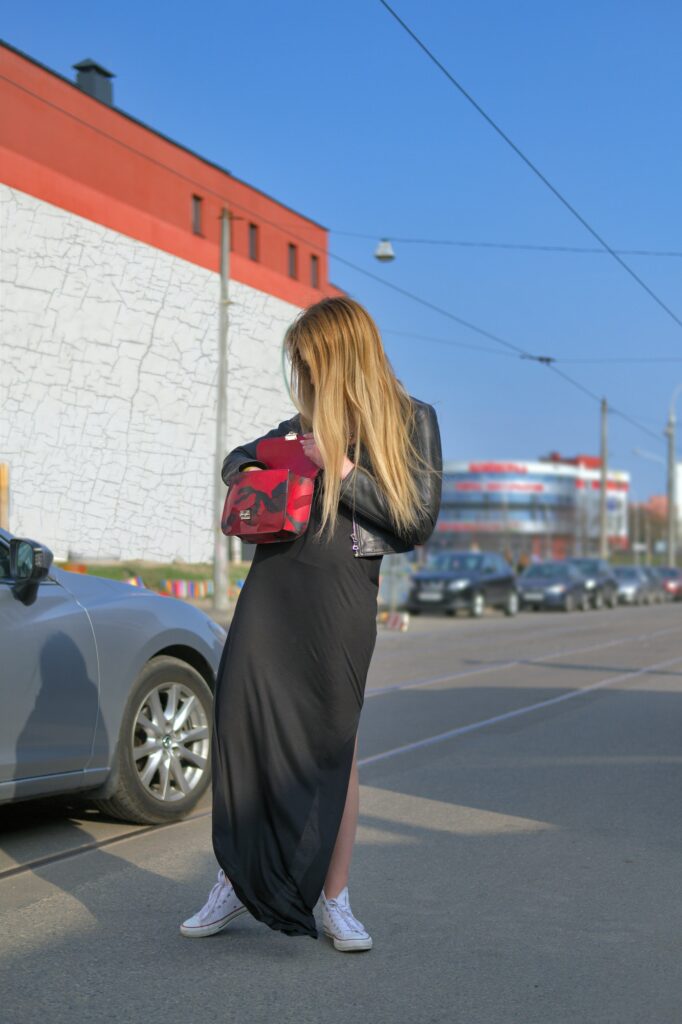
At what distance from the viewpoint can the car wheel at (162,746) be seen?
503 cm

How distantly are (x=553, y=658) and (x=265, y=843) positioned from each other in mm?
12379

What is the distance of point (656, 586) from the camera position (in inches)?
1785

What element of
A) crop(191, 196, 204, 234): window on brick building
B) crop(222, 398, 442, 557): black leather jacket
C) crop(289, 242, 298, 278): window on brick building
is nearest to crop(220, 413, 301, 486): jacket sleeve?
crop(222, 398, 442, 557): black leather jacket

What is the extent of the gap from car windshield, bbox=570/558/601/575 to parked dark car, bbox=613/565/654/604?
151 inches

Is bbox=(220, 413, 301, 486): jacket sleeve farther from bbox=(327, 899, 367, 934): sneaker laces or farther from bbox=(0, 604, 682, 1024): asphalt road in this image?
bbox=(0, 604, 682, 1024): asphalt road

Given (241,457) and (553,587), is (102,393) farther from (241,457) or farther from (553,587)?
(553,587)

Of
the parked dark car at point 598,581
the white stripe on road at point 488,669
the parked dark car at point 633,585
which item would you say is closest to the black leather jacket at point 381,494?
the white stripe on road at point 488,669

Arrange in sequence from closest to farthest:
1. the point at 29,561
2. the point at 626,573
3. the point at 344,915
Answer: the point at 344,915 → the point at 29,561 → the point at 626,573

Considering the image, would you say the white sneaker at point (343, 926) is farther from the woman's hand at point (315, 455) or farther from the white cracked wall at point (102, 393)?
the white cracked wall at point (102, 393)

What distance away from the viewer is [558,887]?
4.31 m

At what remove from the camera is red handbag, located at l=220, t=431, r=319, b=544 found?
3332mm

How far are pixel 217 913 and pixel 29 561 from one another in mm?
1569

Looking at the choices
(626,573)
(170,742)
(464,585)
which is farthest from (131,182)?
(626,573)

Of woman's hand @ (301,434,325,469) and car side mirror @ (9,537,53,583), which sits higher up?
woman's hand @ (301,434,325,469)
